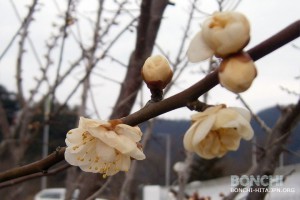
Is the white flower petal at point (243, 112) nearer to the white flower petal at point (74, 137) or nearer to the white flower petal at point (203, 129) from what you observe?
the white flower petal at point (203, 129)

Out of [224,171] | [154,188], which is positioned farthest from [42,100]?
[224,171]

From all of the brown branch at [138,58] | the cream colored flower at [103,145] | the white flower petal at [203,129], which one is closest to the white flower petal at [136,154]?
the cream colored flower at [103,145]

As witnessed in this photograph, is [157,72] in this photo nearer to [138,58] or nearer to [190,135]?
[190,135]

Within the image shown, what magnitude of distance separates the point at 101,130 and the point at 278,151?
3.86ft

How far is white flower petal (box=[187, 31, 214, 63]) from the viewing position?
714mm

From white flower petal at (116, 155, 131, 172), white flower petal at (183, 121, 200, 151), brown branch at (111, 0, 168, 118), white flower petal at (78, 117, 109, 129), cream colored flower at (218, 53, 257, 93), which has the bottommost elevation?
white flower petal at (116, 155, 131, 172)

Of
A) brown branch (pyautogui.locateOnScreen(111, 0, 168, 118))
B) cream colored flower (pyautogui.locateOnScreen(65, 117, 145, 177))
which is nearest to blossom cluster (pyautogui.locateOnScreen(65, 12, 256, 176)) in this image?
cream colored flower (pyautogui.locateOnScreen(65, 117, 145, 177))

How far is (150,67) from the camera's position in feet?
2.57

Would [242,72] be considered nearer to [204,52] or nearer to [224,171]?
[204,52]

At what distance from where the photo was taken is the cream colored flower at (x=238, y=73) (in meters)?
0.65

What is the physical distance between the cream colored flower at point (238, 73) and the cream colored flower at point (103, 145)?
6.9 inches

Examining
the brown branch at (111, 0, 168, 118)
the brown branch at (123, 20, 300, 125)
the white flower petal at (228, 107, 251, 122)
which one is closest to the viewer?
the brown branch at (123, 20, 300, 125)

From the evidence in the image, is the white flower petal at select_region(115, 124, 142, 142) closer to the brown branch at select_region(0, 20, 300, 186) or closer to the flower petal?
the brown branch at select_region(0, 20, 300, 186)

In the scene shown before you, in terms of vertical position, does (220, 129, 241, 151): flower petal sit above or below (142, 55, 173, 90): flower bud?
below
